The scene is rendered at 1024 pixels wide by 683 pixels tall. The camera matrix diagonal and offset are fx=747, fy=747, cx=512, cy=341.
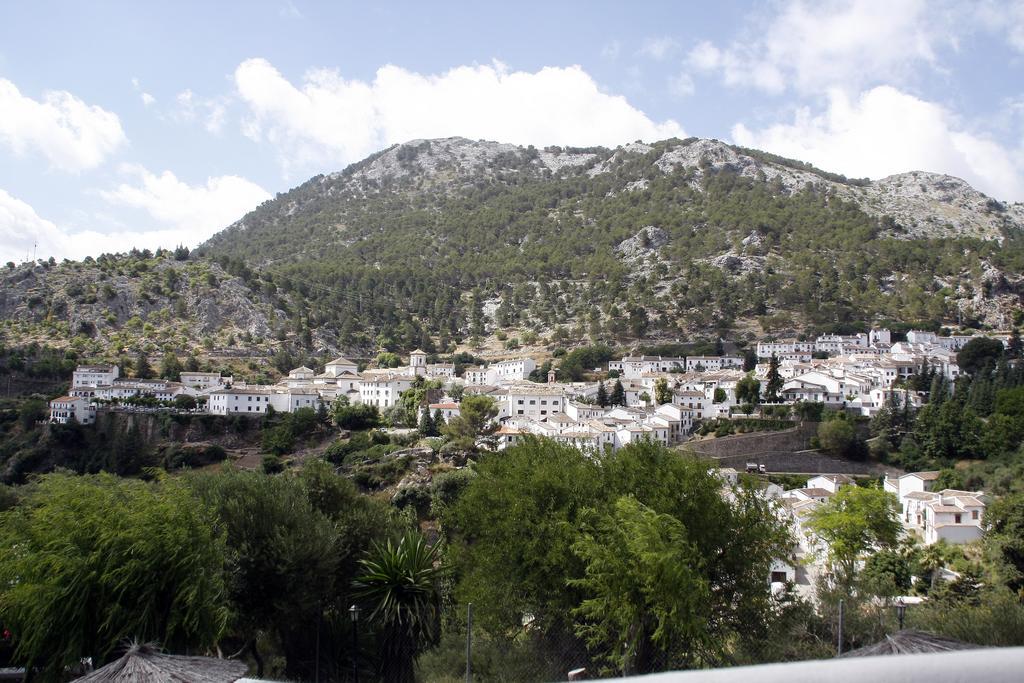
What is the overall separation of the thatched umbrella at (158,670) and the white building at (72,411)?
170ft

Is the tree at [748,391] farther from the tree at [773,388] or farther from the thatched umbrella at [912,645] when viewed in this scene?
the thatched umbrella at [912,645]

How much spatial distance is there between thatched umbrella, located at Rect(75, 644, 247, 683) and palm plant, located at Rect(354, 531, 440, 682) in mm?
4361

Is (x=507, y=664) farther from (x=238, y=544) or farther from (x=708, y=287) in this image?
(x=708, y=287)

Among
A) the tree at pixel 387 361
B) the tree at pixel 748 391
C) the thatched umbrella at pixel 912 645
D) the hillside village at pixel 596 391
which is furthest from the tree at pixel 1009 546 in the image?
the tree at pixel 387 361

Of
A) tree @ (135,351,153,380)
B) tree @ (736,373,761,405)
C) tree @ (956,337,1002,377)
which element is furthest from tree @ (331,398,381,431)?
tree @ (956,337,1002,377)

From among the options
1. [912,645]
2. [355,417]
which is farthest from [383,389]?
[912,645]

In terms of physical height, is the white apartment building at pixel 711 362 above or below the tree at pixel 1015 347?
below

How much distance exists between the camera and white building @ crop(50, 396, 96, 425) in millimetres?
51969

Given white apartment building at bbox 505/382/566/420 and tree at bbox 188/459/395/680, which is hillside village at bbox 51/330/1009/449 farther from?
tree at bbox 188/459/395/680

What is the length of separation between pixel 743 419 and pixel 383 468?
2310cm

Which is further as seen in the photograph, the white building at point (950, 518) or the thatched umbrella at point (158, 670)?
the white building at point (950, 518)

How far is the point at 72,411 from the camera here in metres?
52.2

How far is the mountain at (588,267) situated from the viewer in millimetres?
79562

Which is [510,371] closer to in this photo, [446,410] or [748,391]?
[446,410]
